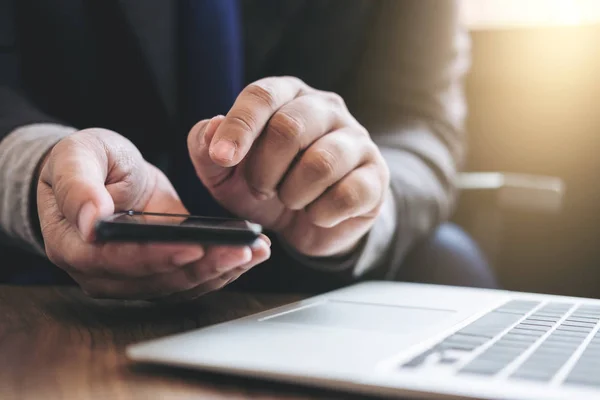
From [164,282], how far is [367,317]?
0.12 m

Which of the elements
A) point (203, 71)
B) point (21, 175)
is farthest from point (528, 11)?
point (21, 175)

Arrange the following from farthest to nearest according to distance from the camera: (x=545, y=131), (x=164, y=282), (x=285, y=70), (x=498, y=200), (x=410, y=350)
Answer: (x=545, y=131)
(x=498, y=200)
(x=285, y=70)
(x=164, y=282)
(x=410, y=350)

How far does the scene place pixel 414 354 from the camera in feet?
0.90

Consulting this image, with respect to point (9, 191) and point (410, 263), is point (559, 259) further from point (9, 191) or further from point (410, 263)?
point (9, 191)

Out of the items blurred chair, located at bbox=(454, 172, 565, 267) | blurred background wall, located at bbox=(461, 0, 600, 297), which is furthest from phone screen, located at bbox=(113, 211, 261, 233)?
blurred background wall, located at bbox=(461, 0, 600, 297)

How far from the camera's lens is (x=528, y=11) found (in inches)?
62.5

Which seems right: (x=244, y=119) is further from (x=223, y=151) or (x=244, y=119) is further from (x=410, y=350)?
(x=410, y=350)

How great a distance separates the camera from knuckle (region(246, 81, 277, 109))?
41 centimetres

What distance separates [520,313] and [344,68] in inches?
20.9

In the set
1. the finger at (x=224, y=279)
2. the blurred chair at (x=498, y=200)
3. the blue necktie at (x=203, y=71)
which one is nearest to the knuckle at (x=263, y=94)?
the finger at (x=224, y=279)

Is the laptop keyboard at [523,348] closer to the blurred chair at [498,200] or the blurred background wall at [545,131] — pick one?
the blurred chair at [498,200]

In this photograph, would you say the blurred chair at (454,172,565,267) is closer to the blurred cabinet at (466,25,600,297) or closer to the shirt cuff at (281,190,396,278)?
the blurred cabinet at (466,25,600,297)

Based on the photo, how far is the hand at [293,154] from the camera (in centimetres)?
40

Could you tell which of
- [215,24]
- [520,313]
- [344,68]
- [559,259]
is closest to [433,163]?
[344,68]
